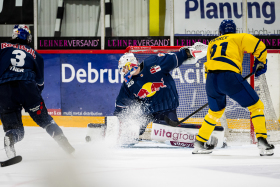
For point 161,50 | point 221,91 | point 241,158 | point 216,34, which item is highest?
point 216,34

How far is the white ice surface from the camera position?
1.80 meters

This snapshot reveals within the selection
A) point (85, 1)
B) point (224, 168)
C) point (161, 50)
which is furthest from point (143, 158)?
point (85, 1)

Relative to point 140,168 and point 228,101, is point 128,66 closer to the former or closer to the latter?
point 228,101

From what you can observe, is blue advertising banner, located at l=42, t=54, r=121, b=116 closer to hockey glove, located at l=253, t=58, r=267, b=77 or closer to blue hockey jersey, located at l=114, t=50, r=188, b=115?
blue hockey jersey, located at l=114, t=50, r=188, b=115

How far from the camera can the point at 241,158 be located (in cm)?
251

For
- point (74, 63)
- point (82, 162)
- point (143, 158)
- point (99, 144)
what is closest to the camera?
point (82, 162)

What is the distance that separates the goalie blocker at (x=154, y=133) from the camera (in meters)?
3.08

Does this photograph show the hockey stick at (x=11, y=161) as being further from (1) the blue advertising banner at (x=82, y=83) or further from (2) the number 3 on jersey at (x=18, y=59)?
(1) the blue advertising banner at (x=82, y=83)

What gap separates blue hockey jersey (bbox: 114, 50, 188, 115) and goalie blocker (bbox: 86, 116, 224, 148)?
0.17 m

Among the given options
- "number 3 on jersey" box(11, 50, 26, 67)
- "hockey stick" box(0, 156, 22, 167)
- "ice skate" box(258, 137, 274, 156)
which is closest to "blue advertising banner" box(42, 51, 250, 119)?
"number 3 on jersey" box(11, 50, 26, 67)

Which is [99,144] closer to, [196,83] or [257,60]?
[196,83]

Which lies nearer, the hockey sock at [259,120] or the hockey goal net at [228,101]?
the hockey sock at [259,120]

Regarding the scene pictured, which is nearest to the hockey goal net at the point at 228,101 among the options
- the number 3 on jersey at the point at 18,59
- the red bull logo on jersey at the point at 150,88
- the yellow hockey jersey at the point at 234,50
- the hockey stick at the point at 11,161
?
the red bull logo on jersey at the point at 150,88

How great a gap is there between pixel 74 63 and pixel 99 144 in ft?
6.65
